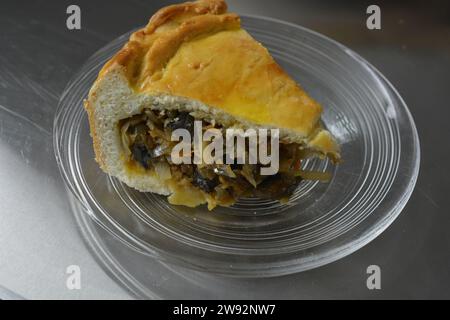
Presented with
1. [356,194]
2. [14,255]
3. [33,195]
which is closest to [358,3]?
[356,194]

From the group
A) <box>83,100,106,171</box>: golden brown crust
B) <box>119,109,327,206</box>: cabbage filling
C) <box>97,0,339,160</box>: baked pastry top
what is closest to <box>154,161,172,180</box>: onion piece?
<box>119,109,327,206</box>: cabbage filling

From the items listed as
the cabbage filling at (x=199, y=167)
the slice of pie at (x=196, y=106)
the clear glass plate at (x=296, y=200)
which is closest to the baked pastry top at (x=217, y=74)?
the slice of pie at (x=196, y=106)

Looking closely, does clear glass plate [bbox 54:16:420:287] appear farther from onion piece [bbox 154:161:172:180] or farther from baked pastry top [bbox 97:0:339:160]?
baked pastry top [bbox 97:0:339:160]

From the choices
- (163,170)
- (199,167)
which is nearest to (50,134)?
(163,170)

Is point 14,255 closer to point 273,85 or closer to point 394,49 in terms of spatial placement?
point 273,85

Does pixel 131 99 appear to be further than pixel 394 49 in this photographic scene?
No

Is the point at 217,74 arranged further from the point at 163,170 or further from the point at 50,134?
the point at 50,134
